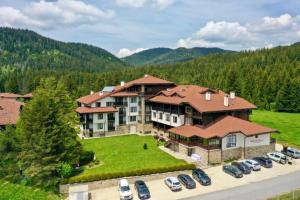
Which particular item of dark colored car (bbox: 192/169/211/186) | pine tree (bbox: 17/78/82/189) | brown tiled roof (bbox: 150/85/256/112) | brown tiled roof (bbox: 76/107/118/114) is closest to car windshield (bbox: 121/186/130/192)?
pine tree (bbox: 17/78/82/189)

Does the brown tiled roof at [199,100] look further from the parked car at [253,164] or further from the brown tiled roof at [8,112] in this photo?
the brown tiled roof at [8,112]

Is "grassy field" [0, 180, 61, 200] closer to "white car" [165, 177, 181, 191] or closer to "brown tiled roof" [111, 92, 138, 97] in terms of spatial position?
"white car" [165, 177, 181, 191]

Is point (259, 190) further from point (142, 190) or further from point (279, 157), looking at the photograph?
point (142, 190)

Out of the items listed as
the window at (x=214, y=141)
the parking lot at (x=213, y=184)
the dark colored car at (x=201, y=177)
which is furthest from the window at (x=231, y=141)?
the dark colored car at (x=201, y=177)

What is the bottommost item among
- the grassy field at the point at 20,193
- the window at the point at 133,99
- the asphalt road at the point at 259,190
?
the grassy field at the point at 20,193

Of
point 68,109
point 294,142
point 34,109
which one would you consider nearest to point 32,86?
point 68,109

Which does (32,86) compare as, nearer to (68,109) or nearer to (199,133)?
(68,109)
